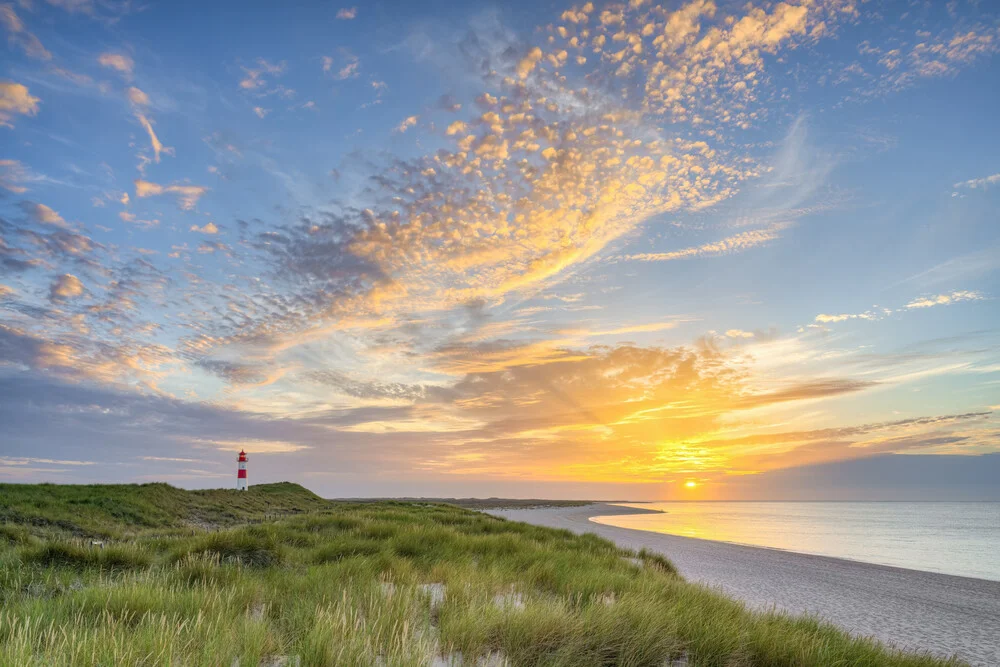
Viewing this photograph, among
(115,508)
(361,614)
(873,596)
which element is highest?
(361,614)

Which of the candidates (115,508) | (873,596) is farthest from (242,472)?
(873,596)

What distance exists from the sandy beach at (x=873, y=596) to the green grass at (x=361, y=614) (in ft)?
7.66

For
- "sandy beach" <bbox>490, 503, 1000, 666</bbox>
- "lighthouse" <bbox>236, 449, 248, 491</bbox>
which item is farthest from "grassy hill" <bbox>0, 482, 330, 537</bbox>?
"sandy beach" <bbox>490, 503, 1000, 666</bbox>

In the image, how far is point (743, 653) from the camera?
4734 millimetres

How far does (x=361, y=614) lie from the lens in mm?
4609

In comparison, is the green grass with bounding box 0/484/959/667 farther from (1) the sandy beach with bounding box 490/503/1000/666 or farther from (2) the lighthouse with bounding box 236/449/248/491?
(2) the lighthouse with bounding box 236/449/248/491

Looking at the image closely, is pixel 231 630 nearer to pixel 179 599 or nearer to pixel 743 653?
pixel 179 599

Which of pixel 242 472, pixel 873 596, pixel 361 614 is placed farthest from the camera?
pixel 242 472

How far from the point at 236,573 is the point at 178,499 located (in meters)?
24.5

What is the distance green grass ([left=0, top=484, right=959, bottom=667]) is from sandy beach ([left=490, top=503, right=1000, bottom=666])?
2335mm

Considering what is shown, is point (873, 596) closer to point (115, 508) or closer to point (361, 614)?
point (361, 614)

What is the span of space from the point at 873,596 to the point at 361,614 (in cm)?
1581

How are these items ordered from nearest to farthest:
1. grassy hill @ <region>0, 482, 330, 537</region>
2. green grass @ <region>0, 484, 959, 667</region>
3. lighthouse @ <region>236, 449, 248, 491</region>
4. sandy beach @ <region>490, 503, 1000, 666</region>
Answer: green grass @ <region>0, 484, 959, 667</region> < sandy beach @ <region>490, 503, 1000, 666</region> < grassy hill @ <region>0, 482, 330, 537</region> < lighthouse @ <region>236, 449, 248, 491</region>

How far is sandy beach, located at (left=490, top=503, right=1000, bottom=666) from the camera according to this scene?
33.5ft
